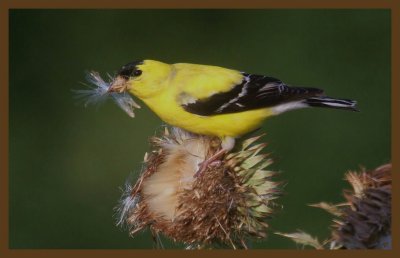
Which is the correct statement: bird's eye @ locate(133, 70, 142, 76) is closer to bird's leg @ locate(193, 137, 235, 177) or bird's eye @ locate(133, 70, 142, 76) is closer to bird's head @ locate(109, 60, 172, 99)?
bird's head @ locate(109, 60, 172, 99)

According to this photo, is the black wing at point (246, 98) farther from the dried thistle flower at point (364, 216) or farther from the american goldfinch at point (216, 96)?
the dried thistle flower at point (364, 216)

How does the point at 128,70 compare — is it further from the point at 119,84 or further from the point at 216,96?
the point at 216,96

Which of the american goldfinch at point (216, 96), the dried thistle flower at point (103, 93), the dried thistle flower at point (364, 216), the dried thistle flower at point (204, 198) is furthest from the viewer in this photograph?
the american goldfinch at point (216, 96)

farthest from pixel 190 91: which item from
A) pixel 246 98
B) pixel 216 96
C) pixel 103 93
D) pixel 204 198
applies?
pixel 204 198

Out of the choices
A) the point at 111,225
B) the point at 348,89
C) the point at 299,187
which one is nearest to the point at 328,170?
the point at 299,187

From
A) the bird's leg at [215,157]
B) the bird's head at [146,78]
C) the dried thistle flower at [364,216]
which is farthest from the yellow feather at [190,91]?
the dried thistle flower at [364,216]

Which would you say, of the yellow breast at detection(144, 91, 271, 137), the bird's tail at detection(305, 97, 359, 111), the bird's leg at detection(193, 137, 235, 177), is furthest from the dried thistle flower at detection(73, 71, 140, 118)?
the bird's tail at detection(305, 97, 359, 111)

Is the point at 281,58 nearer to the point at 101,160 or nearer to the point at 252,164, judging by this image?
the point at 101,160
